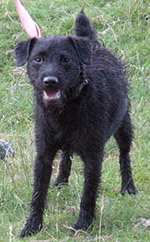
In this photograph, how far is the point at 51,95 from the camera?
4.39 meters

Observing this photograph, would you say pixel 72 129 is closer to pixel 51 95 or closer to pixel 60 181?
pixel 51 95

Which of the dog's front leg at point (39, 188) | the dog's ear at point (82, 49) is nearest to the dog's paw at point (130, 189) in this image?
the dog's front leg at point (39, 188)

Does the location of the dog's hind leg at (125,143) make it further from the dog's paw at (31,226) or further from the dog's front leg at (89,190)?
the dog's paw at (31,226)

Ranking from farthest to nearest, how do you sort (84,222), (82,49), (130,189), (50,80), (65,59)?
1. (130,189)
2. (84,222)
3. (82,49)
4. (65,59)
5. (50,80)

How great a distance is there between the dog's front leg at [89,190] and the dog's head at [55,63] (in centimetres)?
69

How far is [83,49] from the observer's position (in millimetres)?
4590

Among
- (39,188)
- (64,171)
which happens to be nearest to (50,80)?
(39,188)

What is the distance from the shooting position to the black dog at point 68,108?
441cm

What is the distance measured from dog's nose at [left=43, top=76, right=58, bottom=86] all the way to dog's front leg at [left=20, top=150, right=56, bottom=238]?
0.83 meters

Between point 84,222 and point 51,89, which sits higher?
point 51,89

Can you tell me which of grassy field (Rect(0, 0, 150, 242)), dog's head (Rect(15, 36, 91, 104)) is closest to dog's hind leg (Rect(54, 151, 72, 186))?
grassy field (Rect(0, 0, 150, 242))

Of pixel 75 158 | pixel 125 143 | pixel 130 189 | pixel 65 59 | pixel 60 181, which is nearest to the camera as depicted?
pixel 65 59

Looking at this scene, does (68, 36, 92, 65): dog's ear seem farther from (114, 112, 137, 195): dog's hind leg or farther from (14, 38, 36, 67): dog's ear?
(114, 112, 137, 195): dog's hind leg

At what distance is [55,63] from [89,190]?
48.9 inches
